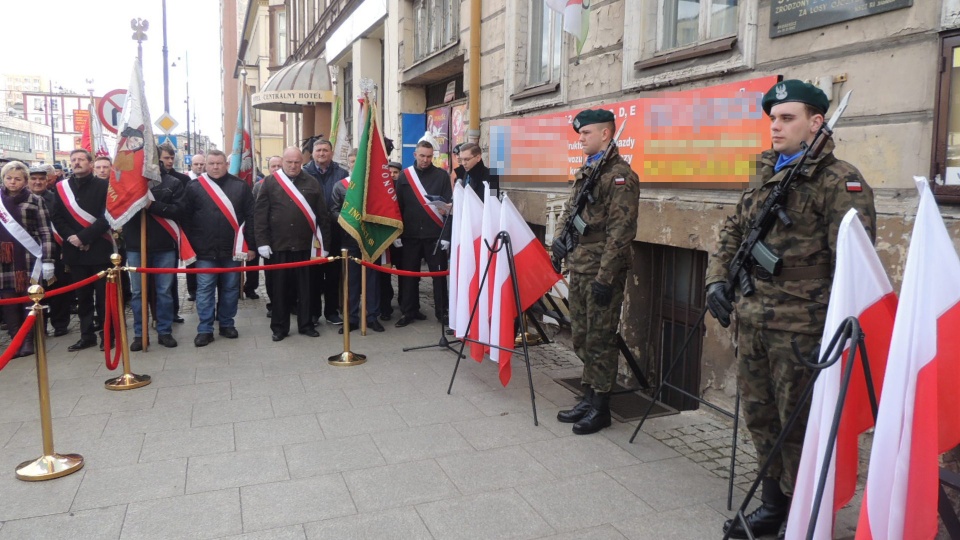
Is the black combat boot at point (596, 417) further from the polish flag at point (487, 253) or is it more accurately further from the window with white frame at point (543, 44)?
the window with white frame at point (543, 44)

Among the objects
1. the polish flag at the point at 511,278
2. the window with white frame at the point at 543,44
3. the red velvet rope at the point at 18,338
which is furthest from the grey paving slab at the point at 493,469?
the window with white frame at the point at 543,44

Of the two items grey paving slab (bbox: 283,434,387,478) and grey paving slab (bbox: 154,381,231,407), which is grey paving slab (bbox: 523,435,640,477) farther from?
grey paving slab (bbox: 154,381,231,407)

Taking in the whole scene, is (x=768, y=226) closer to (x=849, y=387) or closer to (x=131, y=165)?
(x=849, y=387)

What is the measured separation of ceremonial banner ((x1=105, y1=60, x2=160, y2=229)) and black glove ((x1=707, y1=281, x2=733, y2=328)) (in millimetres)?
5263

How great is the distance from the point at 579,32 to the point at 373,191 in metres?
2.60

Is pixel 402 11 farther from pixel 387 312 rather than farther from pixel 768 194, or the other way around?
pixel 768 194

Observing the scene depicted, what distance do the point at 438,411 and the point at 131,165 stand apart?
373cm

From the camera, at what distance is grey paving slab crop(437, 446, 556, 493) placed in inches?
152

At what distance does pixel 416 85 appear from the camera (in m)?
11.8

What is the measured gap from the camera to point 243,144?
1073cm

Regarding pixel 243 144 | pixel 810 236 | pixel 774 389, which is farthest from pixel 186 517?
pixel 243 144

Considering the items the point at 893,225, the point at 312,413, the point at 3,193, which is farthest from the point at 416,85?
the point at 893,225

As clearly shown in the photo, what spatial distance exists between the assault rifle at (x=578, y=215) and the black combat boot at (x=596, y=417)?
3.20ft

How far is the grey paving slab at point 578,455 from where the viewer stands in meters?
4.09
